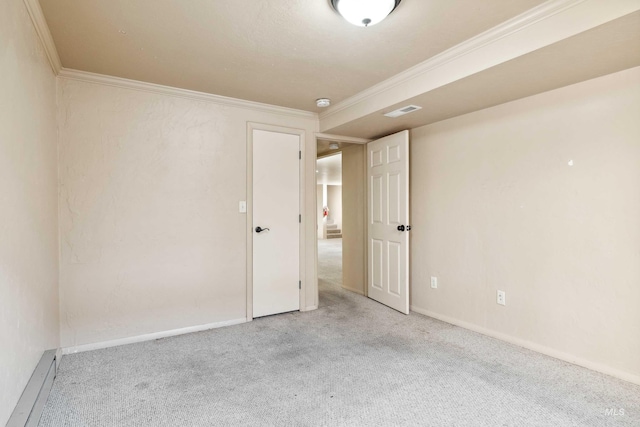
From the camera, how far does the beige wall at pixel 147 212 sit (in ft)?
8.36

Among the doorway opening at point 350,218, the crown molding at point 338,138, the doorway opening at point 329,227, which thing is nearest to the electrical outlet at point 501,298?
the doorway opening at point 350,218

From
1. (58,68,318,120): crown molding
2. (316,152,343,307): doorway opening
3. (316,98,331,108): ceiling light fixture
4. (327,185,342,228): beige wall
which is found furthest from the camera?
(327,185,342,228): beige wall

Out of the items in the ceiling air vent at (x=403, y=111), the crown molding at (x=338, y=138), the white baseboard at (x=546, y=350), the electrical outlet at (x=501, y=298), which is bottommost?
the white baseboard at (x=546, y=350)

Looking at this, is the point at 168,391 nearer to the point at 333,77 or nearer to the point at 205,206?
the point at 205,206

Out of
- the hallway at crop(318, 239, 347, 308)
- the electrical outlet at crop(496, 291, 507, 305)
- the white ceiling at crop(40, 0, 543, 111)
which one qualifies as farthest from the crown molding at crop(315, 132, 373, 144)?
the electrical outlet at crop(496, 291, 507, 305)

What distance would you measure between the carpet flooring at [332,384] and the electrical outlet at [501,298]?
1.09 ft

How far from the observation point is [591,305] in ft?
7.43

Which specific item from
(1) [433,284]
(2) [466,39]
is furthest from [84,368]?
(2) [466,39]

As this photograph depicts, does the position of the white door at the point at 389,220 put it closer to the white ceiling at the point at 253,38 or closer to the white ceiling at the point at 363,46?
the white ceiling at the point at 363,46

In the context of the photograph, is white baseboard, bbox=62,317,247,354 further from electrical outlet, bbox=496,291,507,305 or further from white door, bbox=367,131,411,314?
electrical outlet, bbox=496,291,507,305

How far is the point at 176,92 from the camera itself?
288cm

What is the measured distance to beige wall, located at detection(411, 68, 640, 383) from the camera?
2121 millimetres

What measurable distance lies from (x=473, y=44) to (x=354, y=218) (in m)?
2.71

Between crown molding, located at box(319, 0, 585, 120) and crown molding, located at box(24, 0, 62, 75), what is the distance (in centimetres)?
226
